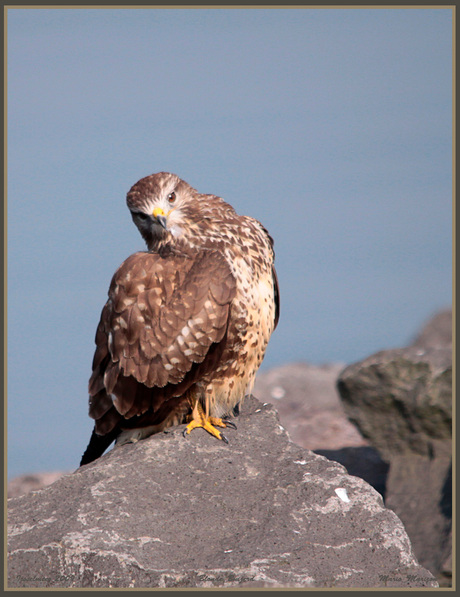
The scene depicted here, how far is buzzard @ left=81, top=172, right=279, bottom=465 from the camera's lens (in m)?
6.00

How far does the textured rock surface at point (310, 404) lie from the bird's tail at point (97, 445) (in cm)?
419

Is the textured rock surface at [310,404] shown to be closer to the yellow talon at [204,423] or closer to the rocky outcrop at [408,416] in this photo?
the rocky outcrop at [408,416]

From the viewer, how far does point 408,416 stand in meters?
10.2

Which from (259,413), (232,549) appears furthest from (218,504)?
(259,413)

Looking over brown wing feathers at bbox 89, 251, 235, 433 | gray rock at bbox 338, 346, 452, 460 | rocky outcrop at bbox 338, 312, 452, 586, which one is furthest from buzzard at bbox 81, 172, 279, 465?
gray rock at bbox 338, 346, 452, 460

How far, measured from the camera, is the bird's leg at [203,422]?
624 cm

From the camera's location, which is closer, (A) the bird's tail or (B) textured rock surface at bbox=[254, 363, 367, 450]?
(A) the bird's tail

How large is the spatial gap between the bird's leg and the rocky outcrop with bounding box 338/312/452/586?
3.78m

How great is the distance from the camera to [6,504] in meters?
5.64

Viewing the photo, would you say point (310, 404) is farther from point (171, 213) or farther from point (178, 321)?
point (178, 321)

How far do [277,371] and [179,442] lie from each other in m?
9.55

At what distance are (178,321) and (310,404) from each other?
8.21m

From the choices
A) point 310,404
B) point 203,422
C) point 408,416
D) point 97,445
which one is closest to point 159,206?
point 203,422

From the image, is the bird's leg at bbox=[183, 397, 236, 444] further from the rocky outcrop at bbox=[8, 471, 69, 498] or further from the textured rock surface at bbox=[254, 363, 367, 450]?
the rocky outcrop at bbox=[8, 471, 69, 498]
